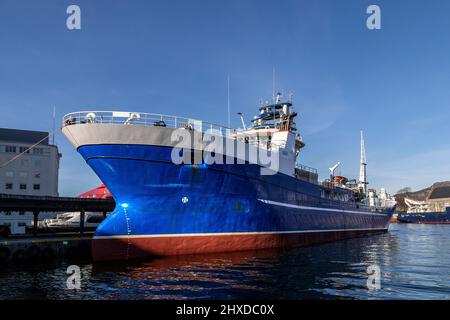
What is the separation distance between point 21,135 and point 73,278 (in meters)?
60.8

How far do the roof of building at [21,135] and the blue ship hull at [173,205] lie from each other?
5126cm

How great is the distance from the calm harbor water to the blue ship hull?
1113 millimetres

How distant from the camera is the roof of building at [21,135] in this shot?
65.2m

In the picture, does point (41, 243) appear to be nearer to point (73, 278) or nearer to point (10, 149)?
point (73, 278)

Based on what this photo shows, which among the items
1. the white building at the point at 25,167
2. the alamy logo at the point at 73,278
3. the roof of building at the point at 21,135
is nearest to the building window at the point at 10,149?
the white building at the point at 25,167

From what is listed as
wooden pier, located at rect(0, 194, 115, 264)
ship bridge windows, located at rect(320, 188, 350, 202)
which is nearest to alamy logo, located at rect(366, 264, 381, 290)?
ship bridge windows, located at rect(320, 188, 350, 202)

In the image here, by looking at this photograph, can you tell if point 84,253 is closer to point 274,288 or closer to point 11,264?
point 11,264

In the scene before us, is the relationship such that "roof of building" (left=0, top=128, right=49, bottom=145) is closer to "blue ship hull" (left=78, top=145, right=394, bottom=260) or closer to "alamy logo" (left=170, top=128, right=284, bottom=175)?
"blue ship hull" (left=78, top=145, right=394, bottom=260)

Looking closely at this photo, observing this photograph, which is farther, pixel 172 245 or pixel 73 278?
pixel 172 245

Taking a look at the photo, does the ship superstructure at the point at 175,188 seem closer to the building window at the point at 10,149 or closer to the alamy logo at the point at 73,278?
the alamy logo at the point at 73,278

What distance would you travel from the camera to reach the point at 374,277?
16.0m

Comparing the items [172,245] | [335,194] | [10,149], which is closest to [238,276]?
[172,245]

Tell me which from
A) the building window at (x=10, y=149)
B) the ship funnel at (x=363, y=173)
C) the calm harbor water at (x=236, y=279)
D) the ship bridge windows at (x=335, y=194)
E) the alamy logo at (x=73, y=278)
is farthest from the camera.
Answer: the building window at (x=10, y=149)

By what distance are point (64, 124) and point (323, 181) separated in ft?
83.4
